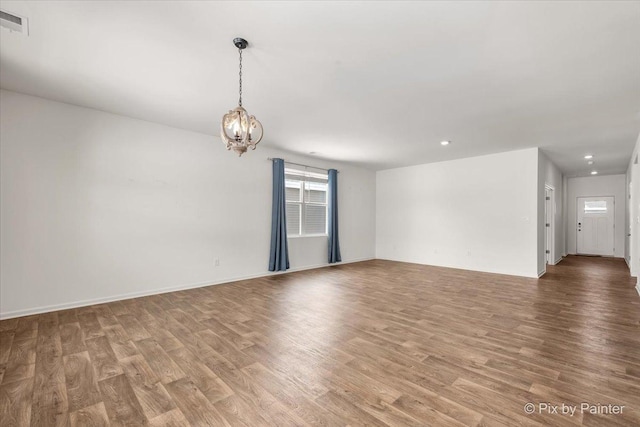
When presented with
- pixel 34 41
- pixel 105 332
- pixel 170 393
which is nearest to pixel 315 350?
pixel 170 393

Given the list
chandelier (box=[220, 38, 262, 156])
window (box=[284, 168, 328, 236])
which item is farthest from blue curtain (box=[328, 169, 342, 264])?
chandelier (box=[220, 38, 262, 156])

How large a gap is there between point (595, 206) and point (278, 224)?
34.3 ft

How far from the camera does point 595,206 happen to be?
30.1ft

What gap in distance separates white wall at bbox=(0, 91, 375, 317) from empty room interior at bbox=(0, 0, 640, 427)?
3 cm

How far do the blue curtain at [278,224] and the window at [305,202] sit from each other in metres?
0.38

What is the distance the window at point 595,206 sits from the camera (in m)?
9.03

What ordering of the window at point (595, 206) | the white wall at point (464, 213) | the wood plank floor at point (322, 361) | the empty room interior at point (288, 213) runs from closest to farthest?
the wood plank floor at point (322, 361)
the empty room interior at point (288, 213)
the white wall at point (464, 213)
the window at point (595, 206)

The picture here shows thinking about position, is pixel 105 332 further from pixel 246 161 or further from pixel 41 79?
pixel 246 161

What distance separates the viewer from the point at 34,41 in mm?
2438

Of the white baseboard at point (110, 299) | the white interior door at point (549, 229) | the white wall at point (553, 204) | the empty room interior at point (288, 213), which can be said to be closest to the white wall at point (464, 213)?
the empty room interior at point (288, 213)

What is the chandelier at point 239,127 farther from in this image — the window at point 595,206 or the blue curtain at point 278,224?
the window at point 595,206

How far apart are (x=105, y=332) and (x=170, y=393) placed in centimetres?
163

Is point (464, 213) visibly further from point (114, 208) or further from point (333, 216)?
point (114, 208)

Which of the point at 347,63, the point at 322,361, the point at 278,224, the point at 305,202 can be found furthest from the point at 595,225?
the point at 322,361
